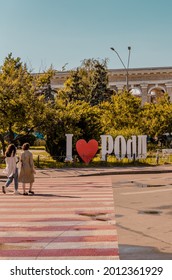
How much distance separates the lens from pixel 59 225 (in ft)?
32.7

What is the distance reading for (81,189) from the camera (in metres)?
16.6

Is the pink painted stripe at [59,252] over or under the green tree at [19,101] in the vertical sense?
under

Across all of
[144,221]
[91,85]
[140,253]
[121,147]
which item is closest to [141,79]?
[91,85]

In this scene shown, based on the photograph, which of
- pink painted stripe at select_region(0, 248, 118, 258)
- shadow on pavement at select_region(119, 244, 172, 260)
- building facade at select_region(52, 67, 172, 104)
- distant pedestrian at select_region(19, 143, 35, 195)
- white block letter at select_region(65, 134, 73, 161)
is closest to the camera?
shadow on pavement at select_region(119, 244, 172, 260)

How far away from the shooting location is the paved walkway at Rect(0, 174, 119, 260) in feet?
25.8

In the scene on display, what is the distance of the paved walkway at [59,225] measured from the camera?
7875mm

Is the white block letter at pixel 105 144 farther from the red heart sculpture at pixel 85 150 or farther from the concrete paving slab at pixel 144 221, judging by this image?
the concrete paving slab at pixel 144 221

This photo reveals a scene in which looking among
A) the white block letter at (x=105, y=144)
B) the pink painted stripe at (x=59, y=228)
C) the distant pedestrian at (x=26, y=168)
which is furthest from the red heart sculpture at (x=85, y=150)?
the pink painted stripe at (x=59, y=228)

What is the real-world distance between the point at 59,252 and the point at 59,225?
2.14 metres

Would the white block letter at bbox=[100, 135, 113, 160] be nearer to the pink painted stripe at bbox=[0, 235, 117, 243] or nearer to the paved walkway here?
the paved walkway

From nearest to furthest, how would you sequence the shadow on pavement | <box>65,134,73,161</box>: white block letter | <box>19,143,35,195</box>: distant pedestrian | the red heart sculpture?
the shadow on pavement
<box>19,143,35,195</box>: distant pedestrian
the red heart sculpture
<box>65,134,73,161</box>: white block letter

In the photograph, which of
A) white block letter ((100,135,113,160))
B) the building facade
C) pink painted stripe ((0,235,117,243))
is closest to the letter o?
white block letter ((100,135,113,160))

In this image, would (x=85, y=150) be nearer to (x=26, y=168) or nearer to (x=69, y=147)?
→ (x=69, y=147)
